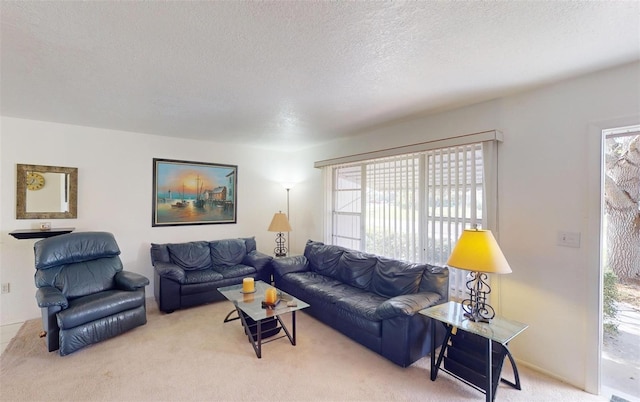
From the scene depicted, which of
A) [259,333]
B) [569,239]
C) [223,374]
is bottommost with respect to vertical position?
[223,374]

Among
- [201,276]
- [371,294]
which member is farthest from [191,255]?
[371,294]

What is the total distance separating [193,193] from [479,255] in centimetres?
409

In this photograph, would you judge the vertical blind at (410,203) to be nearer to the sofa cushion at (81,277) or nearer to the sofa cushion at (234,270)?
the sofa cushion at (234,270)

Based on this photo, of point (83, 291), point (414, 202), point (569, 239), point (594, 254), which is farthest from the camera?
point (414, 202)


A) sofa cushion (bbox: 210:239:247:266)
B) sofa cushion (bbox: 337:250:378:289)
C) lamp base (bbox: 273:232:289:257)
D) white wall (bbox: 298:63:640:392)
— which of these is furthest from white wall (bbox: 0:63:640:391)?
lamp base (bbox: 273:232:289:257)

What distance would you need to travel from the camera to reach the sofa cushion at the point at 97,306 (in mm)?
2625

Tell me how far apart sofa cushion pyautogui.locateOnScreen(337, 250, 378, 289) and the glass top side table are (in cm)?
106

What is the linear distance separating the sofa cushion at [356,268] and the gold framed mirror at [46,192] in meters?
3.51

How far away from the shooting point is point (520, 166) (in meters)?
2.60

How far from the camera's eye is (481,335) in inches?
80.0

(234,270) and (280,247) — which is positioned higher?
(280,247)

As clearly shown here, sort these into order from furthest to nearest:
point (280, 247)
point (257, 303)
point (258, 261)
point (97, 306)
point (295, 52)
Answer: point (280, 247)
point (258, 261)
point (257, 303)
point (97, 306)
point (295, 52)

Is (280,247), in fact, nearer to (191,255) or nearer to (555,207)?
(191,255)

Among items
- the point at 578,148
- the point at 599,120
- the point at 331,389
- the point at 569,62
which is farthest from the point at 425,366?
the point at 569,62
